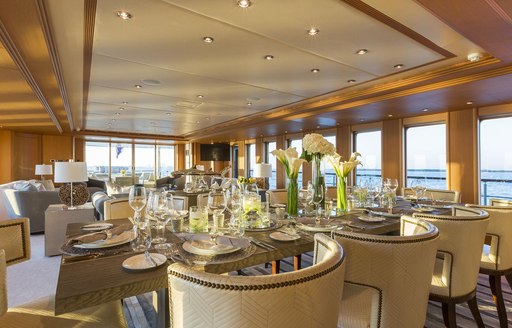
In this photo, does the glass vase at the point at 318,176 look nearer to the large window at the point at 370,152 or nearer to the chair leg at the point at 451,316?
the chair leg at the point at 451,316

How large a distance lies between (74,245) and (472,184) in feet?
19.7

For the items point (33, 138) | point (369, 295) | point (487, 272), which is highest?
point (33, 138)

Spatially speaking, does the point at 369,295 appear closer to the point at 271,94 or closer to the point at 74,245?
the point at 74,245

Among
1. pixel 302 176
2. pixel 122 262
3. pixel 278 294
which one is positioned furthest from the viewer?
pixel 302 176

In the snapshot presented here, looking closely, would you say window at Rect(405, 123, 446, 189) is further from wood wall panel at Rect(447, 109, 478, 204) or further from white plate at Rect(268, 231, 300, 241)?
white plate at Rect(268, 231, 300, 241)

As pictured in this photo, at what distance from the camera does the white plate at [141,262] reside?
3.32ft

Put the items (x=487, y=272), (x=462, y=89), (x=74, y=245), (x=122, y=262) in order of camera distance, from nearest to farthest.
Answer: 1. (x=122, y=262)
2. (x=74, y=245)
3. (x=487, y=272)
4. (x=462, y=89)

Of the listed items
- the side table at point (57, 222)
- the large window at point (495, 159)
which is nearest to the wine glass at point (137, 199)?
the side table at point (57, 222)

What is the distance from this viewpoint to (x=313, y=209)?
7.30 feet

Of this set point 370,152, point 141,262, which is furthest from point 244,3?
point 370,152

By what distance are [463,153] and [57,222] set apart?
260 inches

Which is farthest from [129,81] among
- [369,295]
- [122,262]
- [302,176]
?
[302,176]

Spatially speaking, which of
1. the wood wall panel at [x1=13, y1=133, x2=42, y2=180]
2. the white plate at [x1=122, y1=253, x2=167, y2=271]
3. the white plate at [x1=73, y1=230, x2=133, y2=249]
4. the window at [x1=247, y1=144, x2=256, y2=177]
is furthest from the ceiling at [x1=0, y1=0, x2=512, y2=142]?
the window at [x1=247, y1=144, x2=256, y2=177]

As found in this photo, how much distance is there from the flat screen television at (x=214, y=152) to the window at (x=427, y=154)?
24.7 ft
